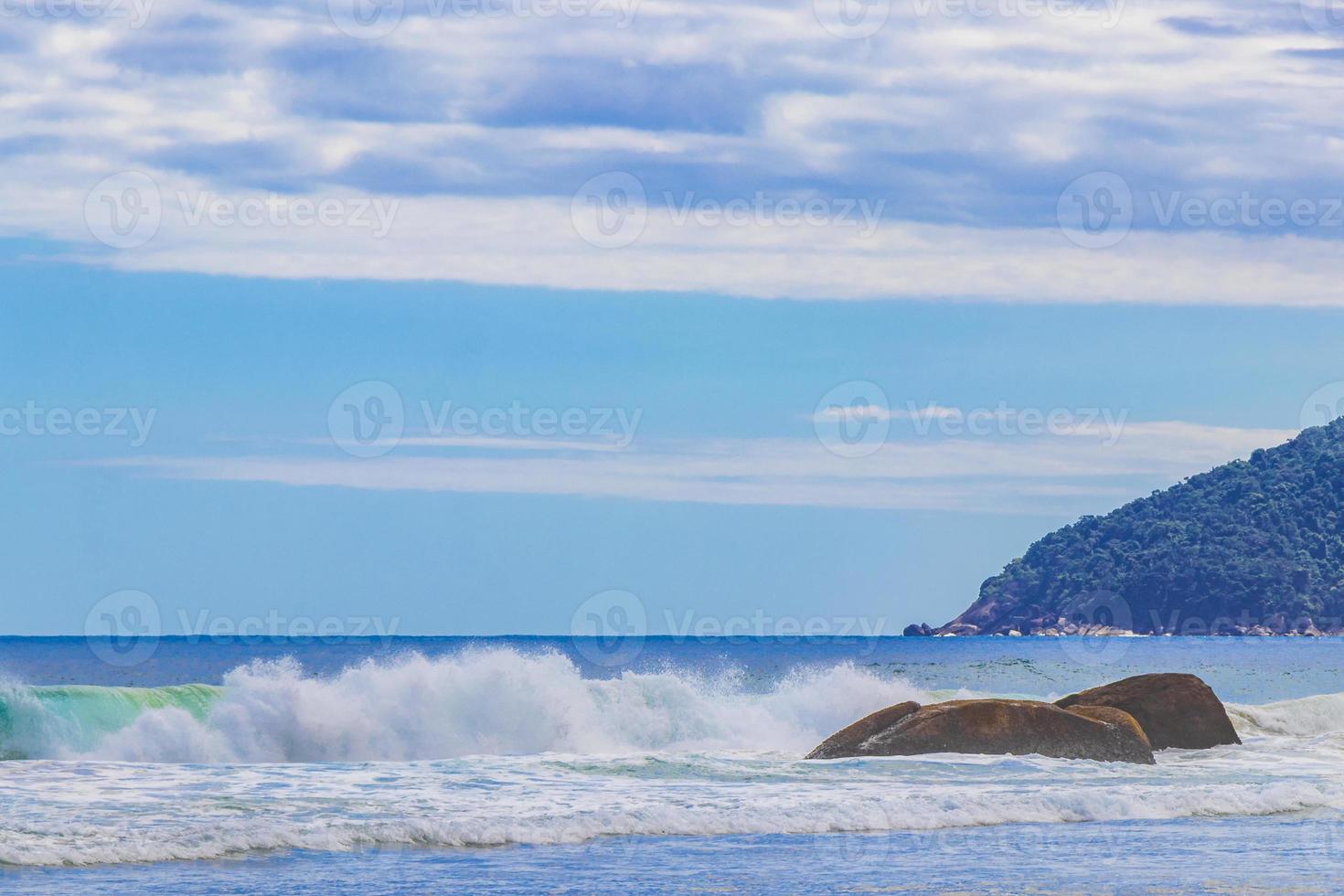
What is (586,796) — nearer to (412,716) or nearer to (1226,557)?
(412,716)

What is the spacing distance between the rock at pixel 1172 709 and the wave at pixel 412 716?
6451 millimetres

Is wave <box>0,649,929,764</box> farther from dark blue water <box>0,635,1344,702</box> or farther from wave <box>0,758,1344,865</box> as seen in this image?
dark blue water <box>0,635,1344,702</box>

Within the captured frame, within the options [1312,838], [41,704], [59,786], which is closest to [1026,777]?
[1312,838]

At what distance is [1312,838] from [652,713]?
17.1 meters

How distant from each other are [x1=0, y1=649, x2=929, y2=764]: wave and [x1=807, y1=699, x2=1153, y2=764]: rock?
10.7 ft

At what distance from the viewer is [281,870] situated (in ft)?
57.4

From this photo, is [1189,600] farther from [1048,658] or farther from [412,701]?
[412,701]

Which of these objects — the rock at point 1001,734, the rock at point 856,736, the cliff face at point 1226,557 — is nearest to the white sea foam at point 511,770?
the rock at point 1001,734

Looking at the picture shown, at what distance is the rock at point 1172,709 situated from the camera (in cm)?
3078

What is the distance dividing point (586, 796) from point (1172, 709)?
13.4 m

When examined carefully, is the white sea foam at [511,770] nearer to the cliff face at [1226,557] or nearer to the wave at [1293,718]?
the wave at [1293,718]

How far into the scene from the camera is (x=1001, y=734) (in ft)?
90.4

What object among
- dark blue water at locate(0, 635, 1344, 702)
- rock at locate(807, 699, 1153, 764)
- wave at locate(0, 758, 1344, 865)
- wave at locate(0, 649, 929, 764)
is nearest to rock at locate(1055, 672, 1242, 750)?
rock at locate(807, 699, 1153, 764)

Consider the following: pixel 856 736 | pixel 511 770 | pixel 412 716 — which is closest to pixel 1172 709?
pixel 856 736
